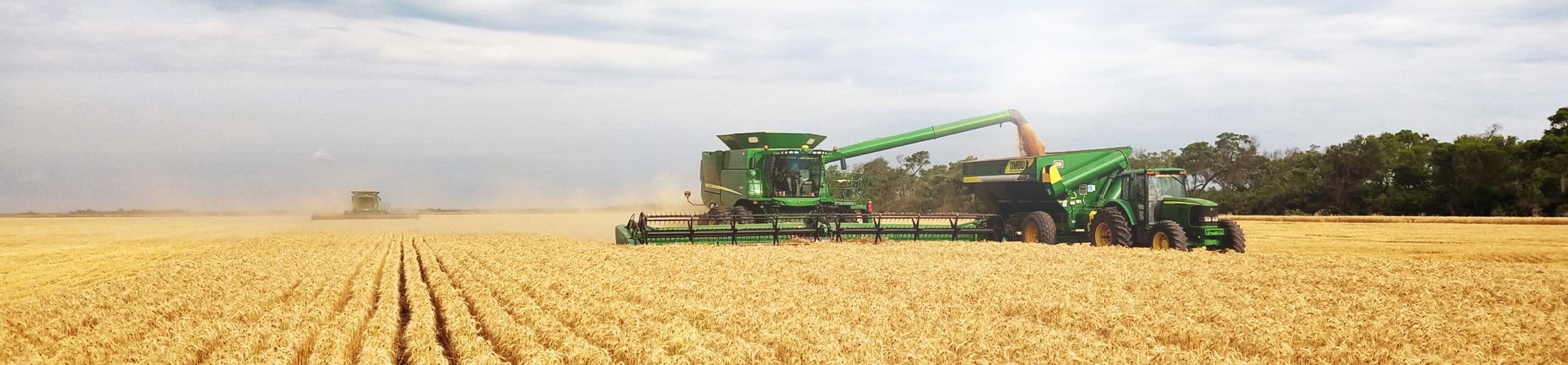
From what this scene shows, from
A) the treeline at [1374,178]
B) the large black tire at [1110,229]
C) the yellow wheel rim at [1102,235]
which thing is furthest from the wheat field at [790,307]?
the treeline at [1374,178]

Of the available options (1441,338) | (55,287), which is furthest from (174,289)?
(1441,338)

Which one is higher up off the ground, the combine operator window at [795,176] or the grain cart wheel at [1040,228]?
the combine operator window at [795,176]

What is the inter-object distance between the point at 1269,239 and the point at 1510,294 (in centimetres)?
1320

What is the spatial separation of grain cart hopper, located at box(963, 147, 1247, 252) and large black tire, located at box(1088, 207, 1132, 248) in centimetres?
1

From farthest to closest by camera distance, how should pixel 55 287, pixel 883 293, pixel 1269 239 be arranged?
pixel 1269 239 < pixel 55 287 < pixel 883 293

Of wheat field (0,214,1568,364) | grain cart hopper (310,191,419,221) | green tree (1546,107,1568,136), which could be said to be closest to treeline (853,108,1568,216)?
green tree (1546,107,1568,136)

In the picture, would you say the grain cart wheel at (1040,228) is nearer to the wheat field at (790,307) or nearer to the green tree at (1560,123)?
the wheat field at (790,307)

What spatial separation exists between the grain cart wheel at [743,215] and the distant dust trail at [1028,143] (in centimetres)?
776

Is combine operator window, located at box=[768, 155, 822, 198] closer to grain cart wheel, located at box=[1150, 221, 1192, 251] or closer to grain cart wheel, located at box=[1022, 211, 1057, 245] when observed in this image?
grain cart wheel, located at box=[1022, 211, 1057, 245]

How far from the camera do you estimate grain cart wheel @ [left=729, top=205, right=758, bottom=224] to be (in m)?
18.9

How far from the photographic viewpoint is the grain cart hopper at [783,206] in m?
18.6

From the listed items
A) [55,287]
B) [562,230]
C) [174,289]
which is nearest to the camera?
[174,289]

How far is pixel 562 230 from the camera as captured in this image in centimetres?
2916

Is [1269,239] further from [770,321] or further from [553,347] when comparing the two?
[553,347]
